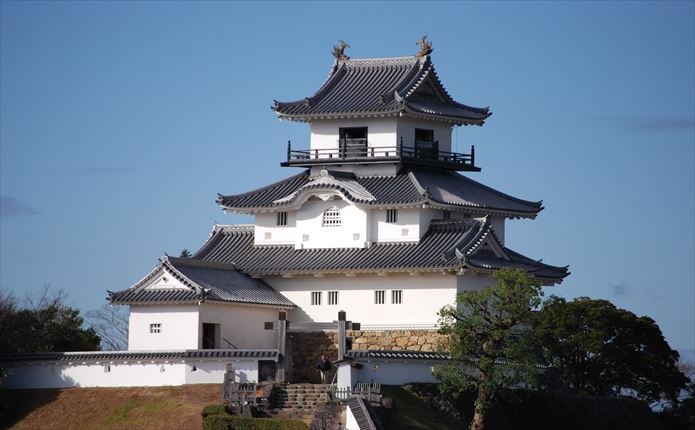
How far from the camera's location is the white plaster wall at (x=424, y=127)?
211 ft

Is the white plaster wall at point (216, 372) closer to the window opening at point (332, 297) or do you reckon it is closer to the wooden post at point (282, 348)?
the wooden post at point (282, 348)

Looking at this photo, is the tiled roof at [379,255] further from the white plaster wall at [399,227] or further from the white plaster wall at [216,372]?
the white plaster wall at [216,372]

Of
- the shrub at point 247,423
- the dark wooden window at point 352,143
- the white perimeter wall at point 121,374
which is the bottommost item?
the shrub at point 247,423

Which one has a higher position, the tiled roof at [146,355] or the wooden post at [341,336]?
the wooden post at [341,336]

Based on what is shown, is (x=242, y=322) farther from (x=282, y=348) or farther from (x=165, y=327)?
(x=282, y=348)

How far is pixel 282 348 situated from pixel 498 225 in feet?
45.3

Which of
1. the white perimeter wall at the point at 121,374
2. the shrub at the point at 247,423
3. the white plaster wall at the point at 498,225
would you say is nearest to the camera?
the shrub at the point at 247,423

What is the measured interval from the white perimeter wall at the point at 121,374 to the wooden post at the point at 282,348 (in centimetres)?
84

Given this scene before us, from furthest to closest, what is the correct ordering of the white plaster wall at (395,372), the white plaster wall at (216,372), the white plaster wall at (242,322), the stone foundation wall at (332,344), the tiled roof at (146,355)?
the white plaster wall at (242,322) → the stone foundation wall at (332,344) → the tiled roof at (146,355) → the white plaster wall at (216,372) → the white plaster wall at (395,372)

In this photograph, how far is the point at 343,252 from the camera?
6191cm

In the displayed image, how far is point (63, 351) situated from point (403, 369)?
14.0 m

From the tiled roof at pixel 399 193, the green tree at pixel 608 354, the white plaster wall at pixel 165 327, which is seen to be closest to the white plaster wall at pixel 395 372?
the green tree at pixel 608 354

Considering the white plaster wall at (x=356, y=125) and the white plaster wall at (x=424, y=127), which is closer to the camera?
the white plaster wall at (x=356, y=125)

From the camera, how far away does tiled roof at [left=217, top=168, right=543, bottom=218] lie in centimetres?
6169
